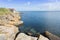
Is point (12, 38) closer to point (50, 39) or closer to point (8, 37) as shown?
point (8, 37)

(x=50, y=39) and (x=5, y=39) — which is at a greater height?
(x=5, y=39)

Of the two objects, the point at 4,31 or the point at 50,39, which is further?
the point at 50,39

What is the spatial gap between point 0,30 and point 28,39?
282cm

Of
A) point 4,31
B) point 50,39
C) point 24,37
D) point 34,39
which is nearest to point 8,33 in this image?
point 4,31

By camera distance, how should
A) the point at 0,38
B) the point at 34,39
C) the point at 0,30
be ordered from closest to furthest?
the point at 0,38
the point at 34,39
the point at 0,30

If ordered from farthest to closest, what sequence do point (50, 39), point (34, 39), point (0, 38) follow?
point (50, 39) → point (34, 39) → point (0, 38)

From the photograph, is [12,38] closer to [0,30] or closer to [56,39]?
[0,30]

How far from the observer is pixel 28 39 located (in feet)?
34.9

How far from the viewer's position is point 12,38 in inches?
428

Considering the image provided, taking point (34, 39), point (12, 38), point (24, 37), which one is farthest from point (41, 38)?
point (12, 38)

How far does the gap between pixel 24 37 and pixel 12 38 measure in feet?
3.43

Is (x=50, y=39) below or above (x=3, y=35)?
below

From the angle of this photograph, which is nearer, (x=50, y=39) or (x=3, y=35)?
(x=3, y=35)

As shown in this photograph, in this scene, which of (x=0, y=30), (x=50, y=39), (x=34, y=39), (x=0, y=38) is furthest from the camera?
(x=50, y=39)
